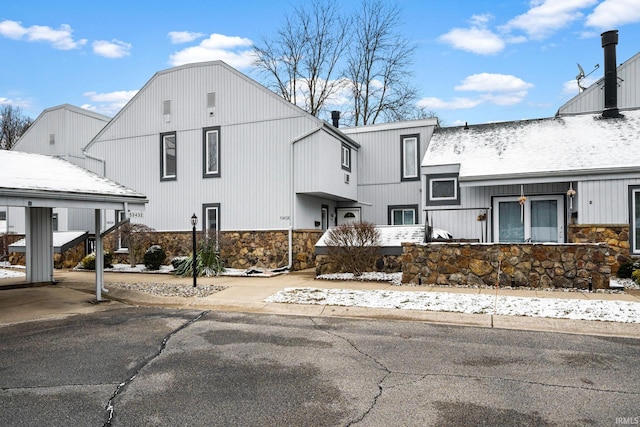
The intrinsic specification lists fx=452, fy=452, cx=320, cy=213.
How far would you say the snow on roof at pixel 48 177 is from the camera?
28.9 ft

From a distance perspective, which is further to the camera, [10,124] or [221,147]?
[10,124]

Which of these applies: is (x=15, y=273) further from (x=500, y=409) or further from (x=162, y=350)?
(x=500, y=409)

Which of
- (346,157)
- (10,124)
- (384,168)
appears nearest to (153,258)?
(346,157)

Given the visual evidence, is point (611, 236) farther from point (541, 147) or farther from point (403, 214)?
point (403, 214)

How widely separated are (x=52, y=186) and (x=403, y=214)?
13.6m

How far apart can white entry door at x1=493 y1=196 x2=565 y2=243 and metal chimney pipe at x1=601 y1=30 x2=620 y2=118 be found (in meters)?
4.97

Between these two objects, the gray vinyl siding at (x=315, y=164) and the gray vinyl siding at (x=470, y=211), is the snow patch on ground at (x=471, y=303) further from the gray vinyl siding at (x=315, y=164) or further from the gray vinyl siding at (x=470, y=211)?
the gray vinyl siding at (x=315, y=164)

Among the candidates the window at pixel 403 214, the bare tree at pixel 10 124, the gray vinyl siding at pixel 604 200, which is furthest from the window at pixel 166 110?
the bare tree at pixel 10 124

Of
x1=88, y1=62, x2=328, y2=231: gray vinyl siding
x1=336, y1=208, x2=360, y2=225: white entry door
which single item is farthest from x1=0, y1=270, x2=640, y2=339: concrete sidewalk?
x1=336, y1=208, x2=360, y2=225: white entry door

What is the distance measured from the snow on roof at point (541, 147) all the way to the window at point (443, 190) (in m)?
0.52

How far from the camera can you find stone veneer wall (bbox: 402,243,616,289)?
33.8ft

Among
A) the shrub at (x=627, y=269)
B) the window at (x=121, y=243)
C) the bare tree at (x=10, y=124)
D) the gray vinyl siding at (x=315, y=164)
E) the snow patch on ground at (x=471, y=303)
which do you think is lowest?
the snow patch on ground at (x=471, y=303)

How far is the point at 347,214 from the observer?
2023cm

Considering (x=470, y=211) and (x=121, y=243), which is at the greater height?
(x=470, y=211)
